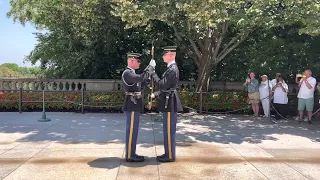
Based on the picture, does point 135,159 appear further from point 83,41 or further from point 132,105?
point 83,41

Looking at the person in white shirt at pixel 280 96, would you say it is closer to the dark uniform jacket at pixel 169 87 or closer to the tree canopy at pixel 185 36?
the tree canopy at pixel 185 36

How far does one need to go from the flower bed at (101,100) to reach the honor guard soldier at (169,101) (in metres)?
5.92

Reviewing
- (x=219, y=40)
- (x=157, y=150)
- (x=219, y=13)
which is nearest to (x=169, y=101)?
(x=157, y=150)

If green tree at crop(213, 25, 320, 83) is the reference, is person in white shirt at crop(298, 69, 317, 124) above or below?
below

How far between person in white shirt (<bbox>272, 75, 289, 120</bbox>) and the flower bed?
119 centimetres

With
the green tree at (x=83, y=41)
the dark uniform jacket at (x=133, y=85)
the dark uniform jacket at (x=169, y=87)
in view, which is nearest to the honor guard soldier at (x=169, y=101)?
the dark uniform jacket at (x=169, y=87)

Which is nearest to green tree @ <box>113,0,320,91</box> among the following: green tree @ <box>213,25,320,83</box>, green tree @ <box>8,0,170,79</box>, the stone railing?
green tree @ <box>213,25,320,83</box>

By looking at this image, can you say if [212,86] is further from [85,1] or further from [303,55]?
[85,1]

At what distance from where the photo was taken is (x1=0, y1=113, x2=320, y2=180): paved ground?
545cm

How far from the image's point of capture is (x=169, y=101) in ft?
19.7

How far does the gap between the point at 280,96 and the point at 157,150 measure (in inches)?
233

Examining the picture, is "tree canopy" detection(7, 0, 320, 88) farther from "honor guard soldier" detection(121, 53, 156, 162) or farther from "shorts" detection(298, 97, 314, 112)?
"honor guard soldier" detection(121, 53, 156, 162)

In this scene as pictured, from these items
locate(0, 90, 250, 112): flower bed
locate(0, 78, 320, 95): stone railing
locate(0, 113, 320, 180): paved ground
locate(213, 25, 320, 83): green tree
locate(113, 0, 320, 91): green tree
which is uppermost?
locate(113, 0, 320, 91): green tree

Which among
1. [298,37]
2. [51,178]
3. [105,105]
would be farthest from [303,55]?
[51,178]
